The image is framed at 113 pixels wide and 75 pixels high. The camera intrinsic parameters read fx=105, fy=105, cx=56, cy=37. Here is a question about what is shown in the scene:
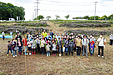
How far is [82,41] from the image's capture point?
8914 mm

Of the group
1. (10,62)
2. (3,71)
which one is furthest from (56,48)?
(3,71)

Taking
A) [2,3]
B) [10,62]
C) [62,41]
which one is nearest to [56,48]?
[62,41]

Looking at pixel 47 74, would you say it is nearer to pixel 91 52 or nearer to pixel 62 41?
pixel 62 41

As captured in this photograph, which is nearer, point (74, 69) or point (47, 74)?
point (47, 74)

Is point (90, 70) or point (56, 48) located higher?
point (56, 48)

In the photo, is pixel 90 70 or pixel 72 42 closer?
pixel 90 70

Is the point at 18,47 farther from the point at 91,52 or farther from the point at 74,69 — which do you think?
the point at 91,52

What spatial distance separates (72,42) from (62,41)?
884 mm

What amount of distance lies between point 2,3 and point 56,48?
65415mm

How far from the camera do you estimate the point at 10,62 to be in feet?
24.9

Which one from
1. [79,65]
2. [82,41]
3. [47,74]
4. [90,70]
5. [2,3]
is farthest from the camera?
[2,3]

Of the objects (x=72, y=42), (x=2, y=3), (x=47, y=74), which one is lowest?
(x=47, y=74)

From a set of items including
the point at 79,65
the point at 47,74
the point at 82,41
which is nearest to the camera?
→ the point at 47,74

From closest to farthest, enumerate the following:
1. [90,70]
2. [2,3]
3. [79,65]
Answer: [90,70], [79,65], [2,3]
